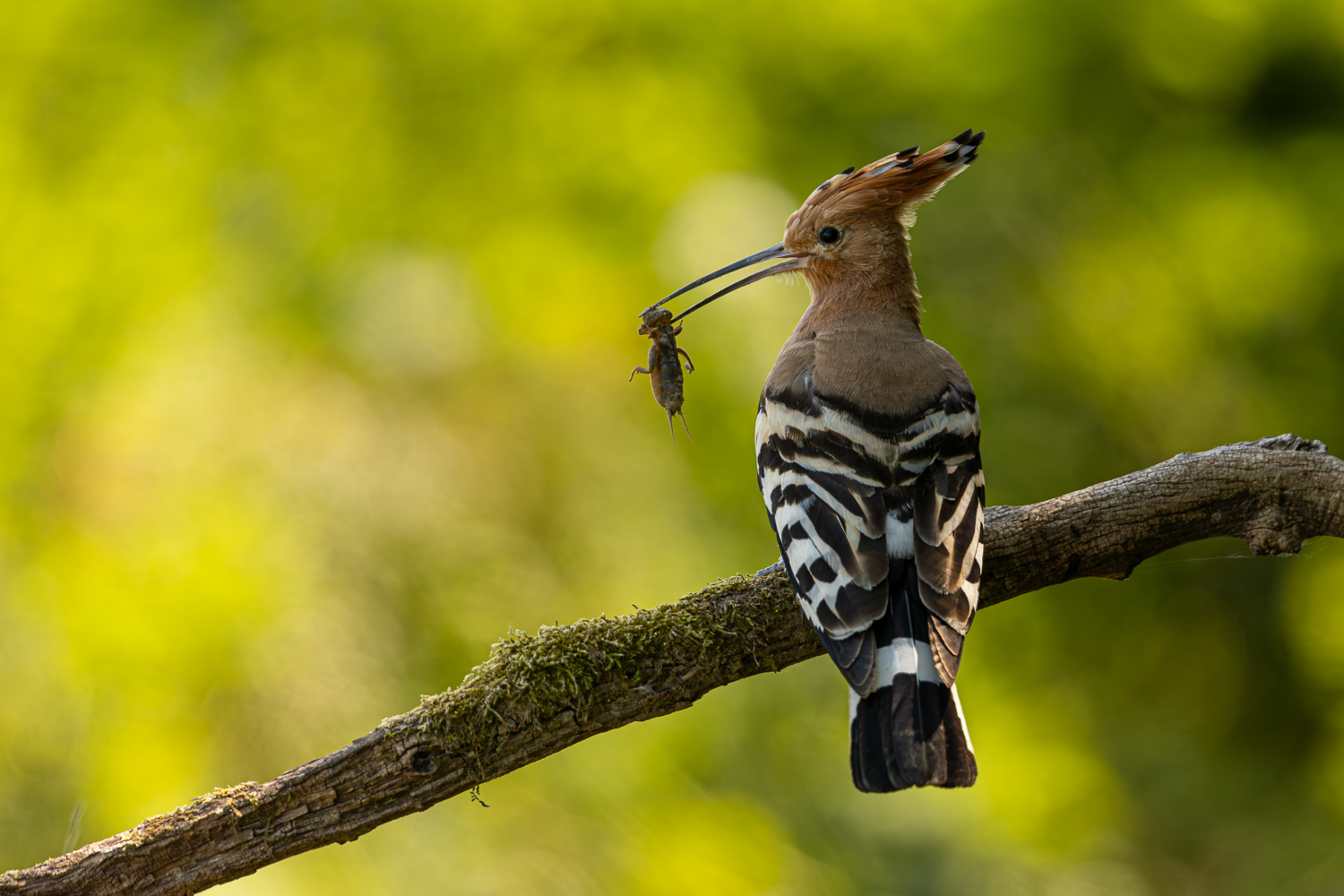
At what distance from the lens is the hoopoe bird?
1430mm

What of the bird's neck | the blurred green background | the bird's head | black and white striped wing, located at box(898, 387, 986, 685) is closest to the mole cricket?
the bird's head

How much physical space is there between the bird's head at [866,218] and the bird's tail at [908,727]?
908 mm

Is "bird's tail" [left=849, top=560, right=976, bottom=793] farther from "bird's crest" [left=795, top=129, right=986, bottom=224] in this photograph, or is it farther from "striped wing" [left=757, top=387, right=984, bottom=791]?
"bird's crest" [left=795, top=129, right=986, bottom=224]

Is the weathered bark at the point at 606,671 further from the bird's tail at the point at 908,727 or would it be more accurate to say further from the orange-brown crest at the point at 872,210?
the orange-brown crest at the point at 872,210

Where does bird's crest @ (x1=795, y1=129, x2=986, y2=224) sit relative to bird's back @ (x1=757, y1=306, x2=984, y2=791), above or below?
above

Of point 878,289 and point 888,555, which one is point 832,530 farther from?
point 878,289

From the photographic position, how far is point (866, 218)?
86.6 inches

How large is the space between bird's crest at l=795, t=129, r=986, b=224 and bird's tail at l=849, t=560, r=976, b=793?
1004mm

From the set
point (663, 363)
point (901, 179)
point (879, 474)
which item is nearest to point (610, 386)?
point (663, 363)

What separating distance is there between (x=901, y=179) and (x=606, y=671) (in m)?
1.19

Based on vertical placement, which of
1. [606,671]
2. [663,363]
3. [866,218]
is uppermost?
[866,218]

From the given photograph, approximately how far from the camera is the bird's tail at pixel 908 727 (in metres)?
1.38

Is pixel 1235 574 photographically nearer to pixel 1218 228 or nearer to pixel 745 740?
pixel 1218 228

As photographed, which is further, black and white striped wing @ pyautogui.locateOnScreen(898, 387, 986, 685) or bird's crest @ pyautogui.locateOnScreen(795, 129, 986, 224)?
bird's crest @ pyautogui.locateOnScreen(795, 129, 986, 224)
